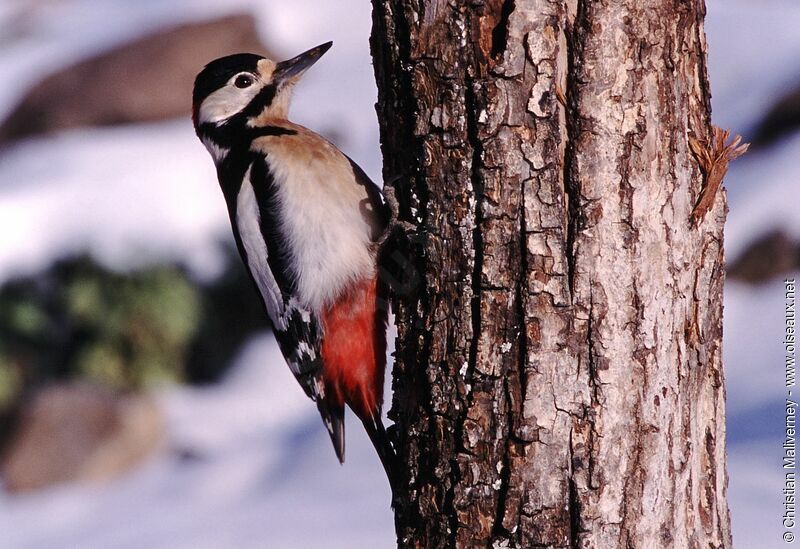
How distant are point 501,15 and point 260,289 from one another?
4.40 feet

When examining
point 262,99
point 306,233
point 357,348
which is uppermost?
point 262,99

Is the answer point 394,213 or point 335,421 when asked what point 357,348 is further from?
point 394,213

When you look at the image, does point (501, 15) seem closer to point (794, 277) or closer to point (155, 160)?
point (794, 277)

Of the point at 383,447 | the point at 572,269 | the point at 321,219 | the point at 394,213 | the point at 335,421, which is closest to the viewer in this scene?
the point at 572,269

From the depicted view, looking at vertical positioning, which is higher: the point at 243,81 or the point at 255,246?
the point at 243,81

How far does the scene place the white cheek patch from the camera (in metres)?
2.88

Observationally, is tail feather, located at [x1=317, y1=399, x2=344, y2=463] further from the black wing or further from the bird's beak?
the bird's beak

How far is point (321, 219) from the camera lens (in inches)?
98.0

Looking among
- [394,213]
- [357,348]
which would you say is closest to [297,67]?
[357,348]

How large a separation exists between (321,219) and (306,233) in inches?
2.9

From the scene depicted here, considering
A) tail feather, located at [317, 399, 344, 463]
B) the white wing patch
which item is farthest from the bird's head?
tail feather, located at [317, 399, 344, 463]

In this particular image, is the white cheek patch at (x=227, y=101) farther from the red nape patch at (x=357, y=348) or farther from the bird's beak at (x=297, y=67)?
the red nape patch at (x=357, y=348)

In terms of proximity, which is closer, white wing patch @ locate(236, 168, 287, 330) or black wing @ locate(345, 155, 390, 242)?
black wing @ locate(345, 155, 390, 242)

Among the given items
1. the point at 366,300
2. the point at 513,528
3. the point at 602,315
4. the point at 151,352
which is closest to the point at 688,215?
the point at 602,315
